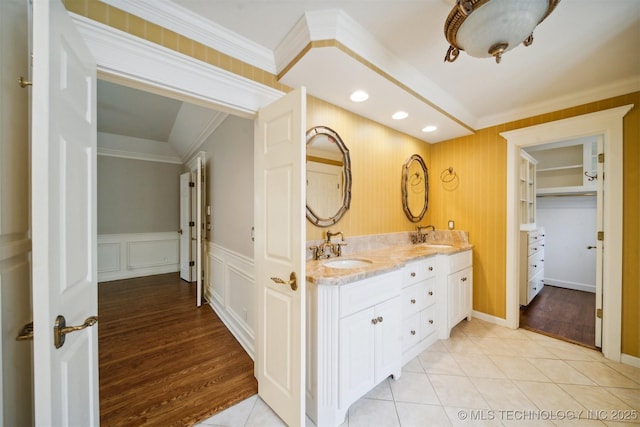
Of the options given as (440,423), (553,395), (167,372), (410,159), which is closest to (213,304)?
(167,372)

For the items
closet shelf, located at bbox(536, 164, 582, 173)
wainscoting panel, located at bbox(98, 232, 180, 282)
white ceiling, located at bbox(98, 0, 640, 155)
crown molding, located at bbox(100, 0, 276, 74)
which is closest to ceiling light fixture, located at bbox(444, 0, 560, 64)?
white ceiling, located at bbox(98, 0, 640, 155)

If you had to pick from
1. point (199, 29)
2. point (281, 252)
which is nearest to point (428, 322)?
point (281, 252)

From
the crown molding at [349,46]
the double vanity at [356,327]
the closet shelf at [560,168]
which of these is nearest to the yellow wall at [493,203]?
the double vanity at [356,327]

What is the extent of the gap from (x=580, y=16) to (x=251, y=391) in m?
3.23

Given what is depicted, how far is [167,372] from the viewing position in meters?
1.87

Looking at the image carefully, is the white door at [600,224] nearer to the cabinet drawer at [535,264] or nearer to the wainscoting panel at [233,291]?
the cabinet drawer at [535,264]

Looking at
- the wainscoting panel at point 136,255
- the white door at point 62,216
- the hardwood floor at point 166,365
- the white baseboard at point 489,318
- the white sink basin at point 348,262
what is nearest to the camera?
the white door at point 62,216

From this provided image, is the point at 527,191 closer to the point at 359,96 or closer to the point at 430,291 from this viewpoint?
the point at 430,291

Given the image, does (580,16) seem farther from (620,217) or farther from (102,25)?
(102,25)

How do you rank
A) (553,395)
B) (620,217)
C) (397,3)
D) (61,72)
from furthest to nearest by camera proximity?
1. (620,217)
2. (553,395)
3. (397,3)
4. (61,72)

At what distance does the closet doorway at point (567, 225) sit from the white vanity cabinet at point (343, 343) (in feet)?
9.02

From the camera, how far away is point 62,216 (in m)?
0.80

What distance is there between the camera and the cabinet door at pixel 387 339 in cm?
157

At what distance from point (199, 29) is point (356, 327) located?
2072 mm
